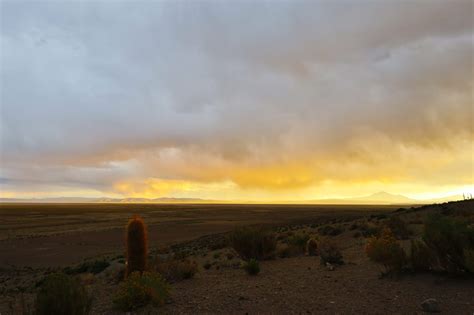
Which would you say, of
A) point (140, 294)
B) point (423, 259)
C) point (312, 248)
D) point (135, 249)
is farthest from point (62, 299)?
point (312, 248)

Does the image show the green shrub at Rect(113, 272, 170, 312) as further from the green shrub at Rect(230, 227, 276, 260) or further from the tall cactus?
the green shrub at Rect(230, 227, 276, 260)

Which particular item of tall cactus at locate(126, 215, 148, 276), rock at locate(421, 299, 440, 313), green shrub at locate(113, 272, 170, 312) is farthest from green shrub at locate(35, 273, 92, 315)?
rock at locate(421, 299, 440, 313)

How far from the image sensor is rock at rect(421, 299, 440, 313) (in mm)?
8492

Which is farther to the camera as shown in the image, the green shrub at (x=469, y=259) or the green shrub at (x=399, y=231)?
the green shrub at (x=399, y=231)

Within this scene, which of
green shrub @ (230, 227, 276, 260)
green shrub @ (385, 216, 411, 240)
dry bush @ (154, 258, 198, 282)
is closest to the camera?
dry bush @ (154, 258, 198, 282)

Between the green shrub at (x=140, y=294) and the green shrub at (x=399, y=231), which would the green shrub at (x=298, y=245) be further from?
the green shrub at (x=140, y=294)

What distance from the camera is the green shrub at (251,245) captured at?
17.9 meters

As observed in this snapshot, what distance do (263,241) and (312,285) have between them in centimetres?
661

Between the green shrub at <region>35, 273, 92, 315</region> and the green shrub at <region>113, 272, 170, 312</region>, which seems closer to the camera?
the green shrub at <region>35, 273, 92, 315</region>

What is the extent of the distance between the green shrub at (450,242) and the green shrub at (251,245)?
7734mm

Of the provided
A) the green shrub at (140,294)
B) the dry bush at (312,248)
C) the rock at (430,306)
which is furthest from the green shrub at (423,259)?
the green shrub at (140,294)

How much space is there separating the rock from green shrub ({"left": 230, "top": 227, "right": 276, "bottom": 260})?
969 cm

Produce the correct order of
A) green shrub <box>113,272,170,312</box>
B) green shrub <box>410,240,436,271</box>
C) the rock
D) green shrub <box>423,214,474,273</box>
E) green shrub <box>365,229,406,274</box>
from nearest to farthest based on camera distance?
1. the rock
2. green shrub <box>113,272,170,312</box>
3. green shrub <box>423,214,474,273</box>
4. green shrub <box>410,240,436,271</box>
5. green shrub <box>365,229,406,274</box>

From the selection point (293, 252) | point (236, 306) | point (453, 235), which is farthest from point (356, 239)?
point (236, 306)
